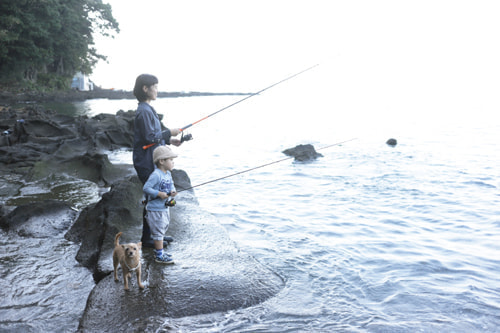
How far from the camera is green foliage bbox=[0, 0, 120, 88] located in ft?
124

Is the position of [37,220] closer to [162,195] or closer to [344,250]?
[162,195]

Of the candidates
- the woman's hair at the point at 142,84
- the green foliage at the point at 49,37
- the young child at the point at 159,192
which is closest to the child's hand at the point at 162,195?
the young child at the point at 159,192

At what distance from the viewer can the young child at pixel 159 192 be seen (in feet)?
13.5

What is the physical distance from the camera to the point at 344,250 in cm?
651

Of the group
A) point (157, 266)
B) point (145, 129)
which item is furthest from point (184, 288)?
point (145, 129)

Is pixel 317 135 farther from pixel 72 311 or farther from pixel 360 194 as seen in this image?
pixel 72 311

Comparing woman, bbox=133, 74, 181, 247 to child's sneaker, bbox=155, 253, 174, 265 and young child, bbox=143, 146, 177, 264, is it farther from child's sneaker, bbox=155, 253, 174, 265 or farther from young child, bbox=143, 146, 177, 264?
child's sneaker, bbox=155, 253, 174, 265

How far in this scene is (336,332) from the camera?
3895 millimetres

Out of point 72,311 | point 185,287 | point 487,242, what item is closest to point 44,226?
point 72,311

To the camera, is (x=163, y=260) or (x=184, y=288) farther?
(x=163, y=260)

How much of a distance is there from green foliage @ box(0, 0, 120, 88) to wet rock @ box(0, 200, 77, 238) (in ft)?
117

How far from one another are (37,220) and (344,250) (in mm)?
4625

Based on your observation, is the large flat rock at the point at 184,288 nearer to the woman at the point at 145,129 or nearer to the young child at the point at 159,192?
the young child at the point at 159,192

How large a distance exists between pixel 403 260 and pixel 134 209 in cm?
400
